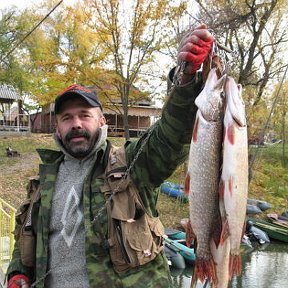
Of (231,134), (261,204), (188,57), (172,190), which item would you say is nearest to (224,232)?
(231,134)

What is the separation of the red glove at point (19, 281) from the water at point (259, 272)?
23.0 feet

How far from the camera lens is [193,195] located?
6.12 feet

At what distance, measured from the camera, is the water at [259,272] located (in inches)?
412

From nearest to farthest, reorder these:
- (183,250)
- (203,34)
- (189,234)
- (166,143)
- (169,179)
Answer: (203,34) < (189,234) < (166,143) < (183,250) < (169,179)

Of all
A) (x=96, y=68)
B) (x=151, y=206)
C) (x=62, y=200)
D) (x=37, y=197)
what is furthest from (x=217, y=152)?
(x=96, y=68)

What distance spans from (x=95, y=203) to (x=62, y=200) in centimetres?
27

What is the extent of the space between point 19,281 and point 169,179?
17.0 meters

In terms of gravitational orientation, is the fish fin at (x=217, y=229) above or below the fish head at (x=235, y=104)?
below

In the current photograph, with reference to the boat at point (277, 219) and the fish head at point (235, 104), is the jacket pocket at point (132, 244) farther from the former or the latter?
the boat at point (277, 219)

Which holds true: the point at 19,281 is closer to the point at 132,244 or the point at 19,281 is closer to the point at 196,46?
the point at 132,244

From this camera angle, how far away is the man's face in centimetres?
255

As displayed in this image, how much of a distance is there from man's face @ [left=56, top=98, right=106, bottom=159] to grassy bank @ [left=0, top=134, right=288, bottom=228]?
946 cm

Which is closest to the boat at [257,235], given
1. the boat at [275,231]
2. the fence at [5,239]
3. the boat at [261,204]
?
the boat at [275,231]

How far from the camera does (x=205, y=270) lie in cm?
186
